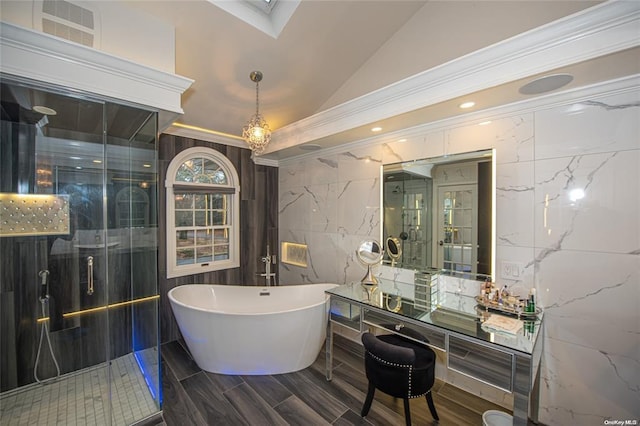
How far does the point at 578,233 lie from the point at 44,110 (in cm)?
400

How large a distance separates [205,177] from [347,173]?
201 cm

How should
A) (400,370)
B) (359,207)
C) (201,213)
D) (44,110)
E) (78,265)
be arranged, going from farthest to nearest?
(201,213) < (359,207) < (78,265) < (44,110) < (400,370)

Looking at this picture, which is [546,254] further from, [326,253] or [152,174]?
[152,174]

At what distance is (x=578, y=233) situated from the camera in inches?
67.2

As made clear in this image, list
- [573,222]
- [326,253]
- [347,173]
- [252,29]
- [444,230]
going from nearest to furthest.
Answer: [573,222] → [252,29] → [444,230] → [347,173] → [326,253]

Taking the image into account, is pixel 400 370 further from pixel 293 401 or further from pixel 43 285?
pixel 43 285

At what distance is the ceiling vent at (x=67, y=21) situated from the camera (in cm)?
142

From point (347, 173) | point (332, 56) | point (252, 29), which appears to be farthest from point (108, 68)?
point (347, 173)

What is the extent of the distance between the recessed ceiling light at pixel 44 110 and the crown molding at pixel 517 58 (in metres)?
2.43

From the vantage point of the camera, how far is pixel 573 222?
172cm

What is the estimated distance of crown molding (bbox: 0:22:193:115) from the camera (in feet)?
4.37

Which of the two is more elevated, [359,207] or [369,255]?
[359,207]

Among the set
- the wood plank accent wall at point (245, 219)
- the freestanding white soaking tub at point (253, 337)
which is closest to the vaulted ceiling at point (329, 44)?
the wood plank accent wall at point (245, 219)

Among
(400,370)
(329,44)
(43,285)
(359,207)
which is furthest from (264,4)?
(43,285)
